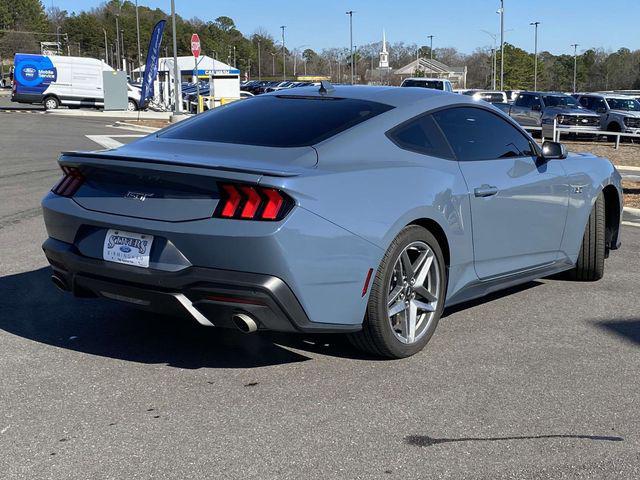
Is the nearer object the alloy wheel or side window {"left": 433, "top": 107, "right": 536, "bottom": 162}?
the alloy wheel

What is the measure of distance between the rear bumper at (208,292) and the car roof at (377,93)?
5.10 feet

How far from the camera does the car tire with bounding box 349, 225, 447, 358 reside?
14.0 feet

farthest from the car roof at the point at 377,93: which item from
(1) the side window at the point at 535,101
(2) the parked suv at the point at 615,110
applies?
(1) the side window at the point at 535,101

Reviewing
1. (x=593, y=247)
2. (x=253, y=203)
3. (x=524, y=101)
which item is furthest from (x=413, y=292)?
(x=524, y=101)

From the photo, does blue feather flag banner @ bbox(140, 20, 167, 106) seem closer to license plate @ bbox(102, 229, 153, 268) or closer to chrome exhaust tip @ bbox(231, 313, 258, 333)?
license plate @ bbox(102, 229, 153, 268)

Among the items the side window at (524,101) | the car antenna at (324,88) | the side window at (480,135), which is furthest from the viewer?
Result: the side window at (524,101)

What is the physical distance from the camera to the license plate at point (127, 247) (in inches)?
159

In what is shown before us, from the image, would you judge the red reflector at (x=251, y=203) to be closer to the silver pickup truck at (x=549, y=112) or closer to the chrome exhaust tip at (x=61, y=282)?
the chrome exhaust tip at (x=61, y=282)

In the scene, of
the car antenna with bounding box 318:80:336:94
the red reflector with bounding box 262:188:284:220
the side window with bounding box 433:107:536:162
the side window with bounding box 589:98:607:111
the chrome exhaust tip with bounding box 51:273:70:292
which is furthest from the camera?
the side window with bounding box 589:98:607:111

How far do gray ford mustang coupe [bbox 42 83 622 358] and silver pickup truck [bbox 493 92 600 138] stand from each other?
77.6ft

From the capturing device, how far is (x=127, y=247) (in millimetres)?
4086

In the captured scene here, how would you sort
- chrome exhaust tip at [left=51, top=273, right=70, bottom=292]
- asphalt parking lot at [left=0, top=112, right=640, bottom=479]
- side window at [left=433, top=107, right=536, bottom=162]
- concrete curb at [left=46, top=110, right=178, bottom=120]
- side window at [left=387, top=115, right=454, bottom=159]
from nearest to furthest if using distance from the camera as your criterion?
asphalt parking lot at [left=0, top=112, right=640, bottom=479] → chrome exhaust tip at [left=51, top=273, right=70, bottom=292] → side window at [left=387, top=115, right=454, bottom=159] → side window at [left=433, top=107, right=536, bottom=162] → concrete curb at [left=46, top=110, right=178, bottom=120]

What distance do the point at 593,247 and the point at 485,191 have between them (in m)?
1.83

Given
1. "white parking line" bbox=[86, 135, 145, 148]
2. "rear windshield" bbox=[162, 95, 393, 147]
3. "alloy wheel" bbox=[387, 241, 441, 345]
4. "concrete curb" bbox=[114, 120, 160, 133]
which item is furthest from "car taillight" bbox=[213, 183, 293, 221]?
"concrete curb" bbox=[114, 120, 160, 133]
